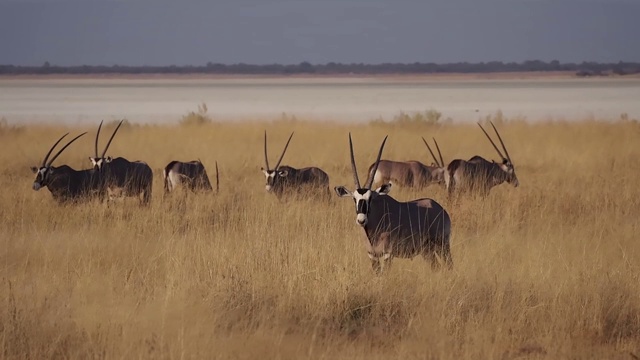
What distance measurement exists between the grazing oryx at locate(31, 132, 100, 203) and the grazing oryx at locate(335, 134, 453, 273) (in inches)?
210

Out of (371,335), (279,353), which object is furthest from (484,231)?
(279,353)

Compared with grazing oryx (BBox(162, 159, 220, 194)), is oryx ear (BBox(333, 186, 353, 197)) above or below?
above

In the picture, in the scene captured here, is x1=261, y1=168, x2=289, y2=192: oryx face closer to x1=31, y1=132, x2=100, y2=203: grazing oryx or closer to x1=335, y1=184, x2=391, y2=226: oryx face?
x1=31, y1=132, x2=100, y2=203: grazing oryx

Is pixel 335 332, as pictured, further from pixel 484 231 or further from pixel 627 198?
Result: pixel 627 198

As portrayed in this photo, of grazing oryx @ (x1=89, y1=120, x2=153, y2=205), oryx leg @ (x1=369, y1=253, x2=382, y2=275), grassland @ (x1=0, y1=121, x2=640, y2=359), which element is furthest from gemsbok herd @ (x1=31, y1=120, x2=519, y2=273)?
oryx leg @ (x1=369, y1=253, x2=382, y2=275)

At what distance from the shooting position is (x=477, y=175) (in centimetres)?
1344

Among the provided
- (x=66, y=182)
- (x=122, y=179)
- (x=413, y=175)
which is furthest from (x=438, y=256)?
(x=66, y=182)

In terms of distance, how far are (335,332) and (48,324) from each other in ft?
6.24

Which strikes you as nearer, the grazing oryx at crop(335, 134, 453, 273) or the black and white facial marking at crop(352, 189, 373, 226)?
the black and white facial marking at crop(352, 189, 373, 226)

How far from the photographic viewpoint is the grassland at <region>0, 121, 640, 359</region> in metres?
6.60

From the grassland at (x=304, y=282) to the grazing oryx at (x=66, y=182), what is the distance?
0.23m

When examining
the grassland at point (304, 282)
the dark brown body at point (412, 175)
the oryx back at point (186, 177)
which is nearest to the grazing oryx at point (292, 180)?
the grassland at point (304, 282)

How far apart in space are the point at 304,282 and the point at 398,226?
1061 millimetres

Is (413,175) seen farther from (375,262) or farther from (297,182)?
(375,262)
